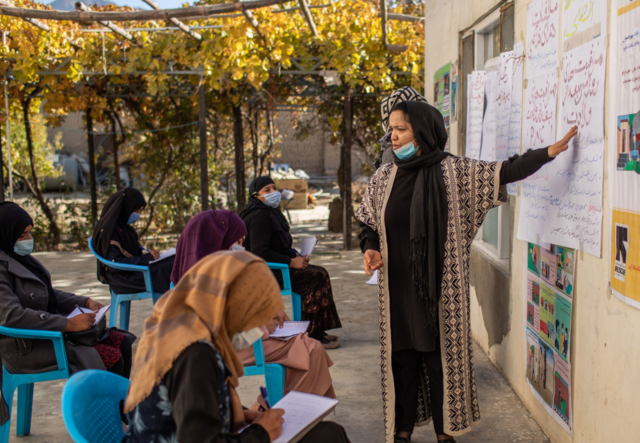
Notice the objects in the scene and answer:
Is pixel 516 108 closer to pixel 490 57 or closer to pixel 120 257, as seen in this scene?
pixel 490 57

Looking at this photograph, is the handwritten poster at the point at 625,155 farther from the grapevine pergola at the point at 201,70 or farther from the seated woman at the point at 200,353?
the grapevine pergola at the point at 201,70

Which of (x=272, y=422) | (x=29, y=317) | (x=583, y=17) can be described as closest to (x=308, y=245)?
(x=29, y=317)

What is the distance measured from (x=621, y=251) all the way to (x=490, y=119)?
1756 millimetres

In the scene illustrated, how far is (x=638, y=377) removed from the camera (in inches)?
75.5

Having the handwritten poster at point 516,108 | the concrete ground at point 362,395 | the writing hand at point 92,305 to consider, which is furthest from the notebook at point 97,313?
the handwritten poster at point 516,108

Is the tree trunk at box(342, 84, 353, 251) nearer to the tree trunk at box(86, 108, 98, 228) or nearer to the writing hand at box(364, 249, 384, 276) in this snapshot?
the tree trunk at box(86, 108, 98, 228)

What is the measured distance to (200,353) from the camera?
145 centimetres

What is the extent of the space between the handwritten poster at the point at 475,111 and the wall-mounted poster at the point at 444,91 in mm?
696

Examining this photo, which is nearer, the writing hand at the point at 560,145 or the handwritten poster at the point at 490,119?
the writing hand at the point at 560,145

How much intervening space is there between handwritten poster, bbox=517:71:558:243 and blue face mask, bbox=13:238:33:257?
102 inches

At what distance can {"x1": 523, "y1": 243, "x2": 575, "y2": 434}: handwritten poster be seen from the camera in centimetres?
255

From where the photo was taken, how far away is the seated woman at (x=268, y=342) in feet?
9.05

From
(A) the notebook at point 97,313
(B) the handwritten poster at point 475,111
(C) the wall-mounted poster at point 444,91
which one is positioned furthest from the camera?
(C) the wall-mounted poster at point 444,91

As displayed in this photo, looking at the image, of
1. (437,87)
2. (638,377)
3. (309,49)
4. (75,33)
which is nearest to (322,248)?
(309,49)
